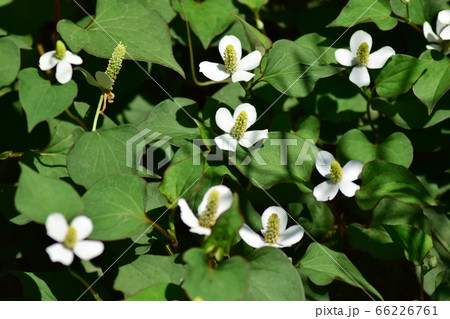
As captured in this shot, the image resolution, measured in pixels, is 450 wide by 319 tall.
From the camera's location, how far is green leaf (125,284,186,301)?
106 cm

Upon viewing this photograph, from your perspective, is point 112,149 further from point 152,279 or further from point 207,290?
point 207,290

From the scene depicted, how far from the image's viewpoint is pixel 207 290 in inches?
37.1

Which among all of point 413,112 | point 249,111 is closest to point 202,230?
point 249,111

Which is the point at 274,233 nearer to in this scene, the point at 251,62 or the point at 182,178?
the point at 182,178

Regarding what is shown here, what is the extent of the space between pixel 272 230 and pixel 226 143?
0.25 metres

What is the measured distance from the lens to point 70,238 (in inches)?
39.2

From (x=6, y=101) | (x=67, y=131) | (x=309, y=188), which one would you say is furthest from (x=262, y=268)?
(x=6, y=101)

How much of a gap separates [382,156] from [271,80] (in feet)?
1.32

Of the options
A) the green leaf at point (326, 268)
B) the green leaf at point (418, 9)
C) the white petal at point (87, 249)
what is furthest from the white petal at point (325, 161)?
the white petal at point (87, 249)

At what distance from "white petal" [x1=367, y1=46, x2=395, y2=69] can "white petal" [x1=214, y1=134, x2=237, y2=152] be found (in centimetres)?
49

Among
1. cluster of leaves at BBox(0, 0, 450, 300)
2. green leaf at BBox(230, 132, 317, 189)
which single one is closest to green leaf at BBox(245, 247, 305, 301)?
cluster of leaves at BBox(0, 0, 450, 300)

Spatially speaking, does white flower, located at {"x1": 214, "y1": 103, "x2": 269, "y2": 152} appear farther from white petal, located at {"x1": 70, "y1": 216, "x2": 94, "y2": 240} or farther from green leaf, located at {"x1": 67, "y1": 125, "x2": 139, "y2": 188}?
white petal, located at {"x1": 70, "y1": 216, "x2": 94, "y2": 240}
